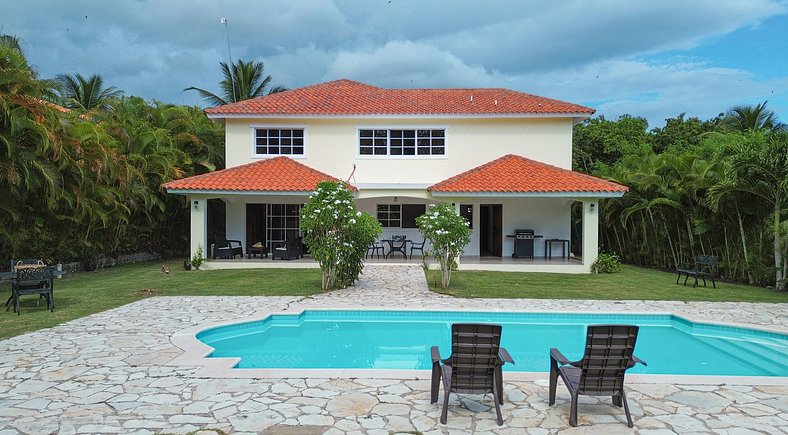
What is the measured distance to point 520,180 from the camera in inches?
→ 706

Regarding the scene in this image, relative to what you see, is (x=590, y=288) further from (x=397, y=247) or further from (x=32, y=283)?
(x=32, y=283)

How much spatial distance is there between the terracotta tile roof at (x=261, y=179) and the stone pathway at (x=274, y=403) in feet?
32.7

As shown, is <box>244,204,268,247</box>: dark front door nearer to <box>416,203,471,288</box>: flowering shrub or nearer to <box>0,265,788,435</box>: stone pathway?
<box>416,203,471,288</box>: flowering shrub

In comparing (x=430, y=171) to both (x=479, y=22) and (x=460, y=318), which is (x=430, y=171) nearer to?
(x=479, y=22)

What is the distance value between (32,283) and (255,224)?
1069cm

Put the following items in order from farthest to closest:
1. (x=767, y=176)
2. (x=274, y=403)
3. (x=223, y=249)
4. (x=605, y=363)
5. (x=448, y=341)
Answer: (x=223, y=249) < (x=767, y=176) < (x=448, y=341) < (x=274, y=403) < (x=605, y=363)

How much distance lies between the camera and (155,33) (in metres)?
22.1

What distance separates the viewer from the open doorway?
20311 mm

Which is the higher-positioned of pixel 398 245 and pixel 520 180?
pixel 520 180

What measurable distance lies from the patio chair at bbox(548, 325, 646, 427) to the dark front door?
1682cm

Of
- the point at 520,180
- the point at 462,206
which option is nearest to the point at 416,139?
the point at 462,206

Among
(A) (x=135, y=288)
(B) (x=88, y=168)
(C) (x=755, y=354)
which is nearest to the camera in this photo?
(C) (x=755, y=354)

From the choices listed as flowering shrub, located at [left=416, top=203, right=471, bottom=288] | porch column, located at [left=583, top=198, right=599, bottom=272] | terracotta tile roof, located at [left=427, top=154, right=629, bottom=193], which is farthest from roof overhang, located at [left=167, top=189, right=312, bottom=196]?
porch column, located at [left=583, top=198, right=599, bottom=272]

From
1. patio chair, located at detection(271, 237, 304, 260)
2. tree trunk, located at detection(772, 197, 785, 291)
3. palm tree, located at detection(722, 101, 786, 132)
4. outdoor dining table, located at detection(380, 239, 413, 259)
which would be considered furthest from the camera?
palm tree, located at detection(722, 101, 786, 132)
